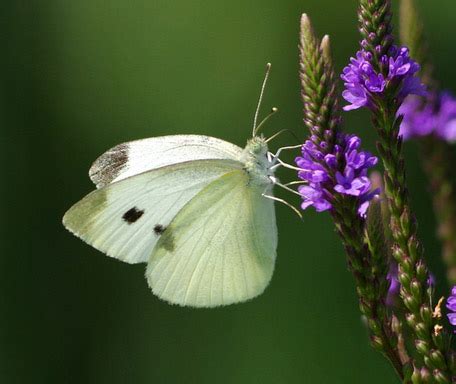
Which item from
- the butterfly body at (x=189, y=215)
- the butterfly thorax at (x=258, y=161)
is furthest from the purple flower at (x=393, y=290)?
the butterfly thorax at (x=258, y=161)

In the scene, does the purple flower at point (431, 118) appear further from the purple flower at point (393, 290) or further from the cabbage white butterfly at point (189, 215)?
the purple flower at point (393, 290)

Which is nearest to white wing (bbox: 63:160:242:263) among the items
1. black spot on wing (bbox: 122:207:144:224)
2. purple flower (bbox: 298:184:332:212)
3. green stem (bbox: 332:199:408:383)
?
black spot on wing (bbox: 122:207:144:224)

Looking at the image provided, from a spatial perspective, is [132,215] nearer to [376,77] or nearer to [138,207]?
[138,207]

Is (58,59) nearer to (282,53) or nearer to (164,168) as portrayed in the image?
(282,53)

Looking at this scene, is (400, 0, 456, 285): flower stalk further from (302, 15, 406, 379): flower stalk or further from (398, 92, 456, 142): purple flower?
(302, 15, 406, 379): flower stalk

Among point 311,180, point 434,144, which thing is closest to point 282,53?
point 434,144

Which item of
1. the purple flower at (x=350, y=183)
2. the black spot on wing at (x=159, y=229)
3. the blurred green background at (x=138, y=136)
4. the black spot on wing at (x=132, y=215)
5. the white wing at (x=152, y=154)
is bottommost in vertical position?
the blurred green background at (x=138, y=136)

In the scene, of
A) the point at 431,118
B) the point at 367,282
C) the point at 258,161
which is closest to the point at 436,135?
the point at 431,118
